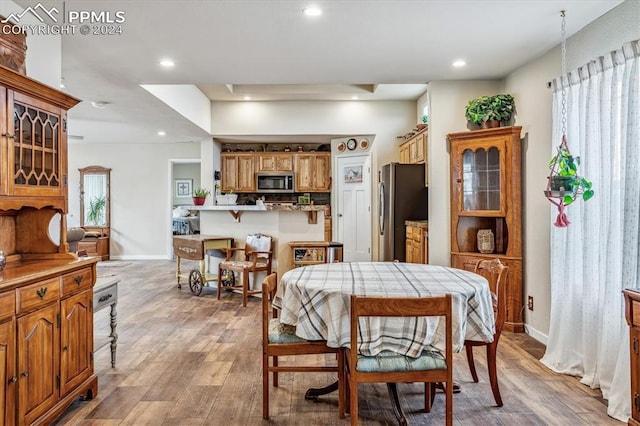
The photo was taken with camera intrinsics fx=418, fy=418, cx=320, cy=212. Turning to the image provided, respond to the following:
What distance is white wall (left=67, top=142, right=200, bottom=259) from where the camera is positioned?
355 inches

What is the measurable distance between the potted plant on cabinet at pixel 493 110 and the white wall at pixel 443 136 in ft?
0.96

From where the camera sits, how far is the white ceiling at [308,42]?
2.75 metres

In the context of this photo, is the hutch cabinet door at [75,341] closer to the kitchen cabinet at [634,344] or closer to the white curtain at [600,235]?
the kitchen cabinet at [634,344]

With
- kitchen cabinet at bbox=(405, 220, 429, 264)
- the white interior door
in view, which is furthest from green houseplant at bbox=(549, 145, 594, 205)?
the white interior door

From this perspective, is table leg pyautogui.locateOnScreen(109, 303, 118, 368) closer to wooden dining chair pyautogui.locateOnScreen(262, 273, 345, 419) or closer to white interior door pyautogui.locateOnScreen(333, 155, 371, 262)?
wooden dining chair pyautogui.locateOnScreen(262, 273, 345, 419)

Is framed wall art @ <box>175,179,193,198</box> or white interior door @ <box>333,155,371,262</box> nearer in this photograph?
white interior door @ <box>333,155,371,262</box>

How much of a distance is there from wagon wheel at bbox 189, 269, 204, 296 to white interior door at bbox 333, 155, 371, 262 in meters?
2.85

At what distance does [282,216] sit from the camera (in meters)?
5.45

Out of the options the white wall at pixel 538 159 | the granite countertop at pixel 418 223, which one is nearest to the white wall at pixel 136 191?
the granite countertop at pixel 418 223

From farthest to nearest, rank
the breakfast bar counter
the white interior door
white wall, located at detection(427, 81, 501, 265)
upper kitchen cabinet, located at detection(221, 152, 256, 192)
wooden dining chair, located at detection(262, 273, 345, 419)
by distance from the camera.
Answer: upper kitchen cabinet, located at detection(221, 152, 256, 192), the white interior door, the breakfast bar counter, white wall, located at detection(427, 81, 501, 265), wooden dining chair, located at detection(262, 273, 345, 419)

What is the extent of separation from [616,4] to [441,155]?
6.50ft

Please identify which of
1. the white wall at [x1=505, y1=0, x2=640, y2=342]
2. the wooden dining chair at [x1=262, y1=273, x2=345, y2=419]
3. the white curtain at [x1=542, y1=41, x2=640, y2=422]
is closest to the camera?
the wooden dining chair at [x1=262, y1=273, x2=345, y2=419]

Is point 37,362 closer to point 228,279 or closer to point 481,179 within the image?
point 228,279

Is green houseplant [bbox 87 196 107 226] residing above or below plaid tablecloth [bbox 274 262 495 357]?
above
